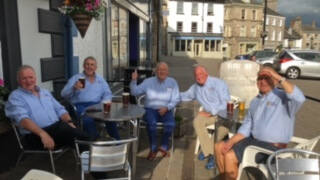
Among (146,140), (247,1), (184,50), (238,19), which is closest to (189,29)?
(184,50)

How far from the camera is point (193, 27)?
1854 inches

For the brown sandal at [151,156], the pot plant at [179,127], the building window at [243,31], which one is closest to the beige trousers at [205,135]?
the brown sandal at [151,156]

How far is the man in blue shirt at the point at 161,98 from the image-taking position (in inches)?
174

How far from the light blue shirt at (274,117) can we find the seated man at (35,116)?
1.76 metres

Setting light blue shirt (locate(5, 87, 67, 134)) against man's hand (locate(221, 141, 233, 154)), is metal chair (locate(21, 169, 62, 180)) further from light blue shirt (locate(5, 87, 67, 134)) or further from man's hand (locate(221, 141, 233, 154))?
man's hand (locate(221, 141, 233, 154))

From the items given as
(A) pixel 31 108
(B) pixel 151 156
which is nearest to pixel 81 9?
(A) pixel 31 108

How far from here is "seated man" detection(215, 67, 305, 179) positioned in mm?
2938

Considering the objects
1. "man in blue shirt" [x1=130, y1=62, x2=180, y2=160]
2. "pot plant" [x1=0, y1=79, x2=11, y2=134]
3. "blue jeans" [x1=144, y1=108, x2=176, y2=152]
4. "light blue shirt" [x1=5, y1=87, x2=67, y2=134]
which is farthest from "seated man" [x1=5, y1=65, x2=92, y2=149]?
"man in blue shirt" [x1=130, y1=62, x2=180, y2=160]

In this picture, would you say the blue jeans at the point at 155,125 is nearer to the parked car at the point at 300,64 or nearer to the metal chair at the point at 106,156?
the metal chair at the point at 106,156

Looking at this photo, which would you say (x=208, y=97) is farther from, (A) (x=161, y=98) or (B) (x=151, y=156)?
(B) (x=151, y=156)

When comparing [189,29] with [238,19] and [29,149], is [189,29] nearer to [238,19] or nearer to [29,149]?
[238,19]

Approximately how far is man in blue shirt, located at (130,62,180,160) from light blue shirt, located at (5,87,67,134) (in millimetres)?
1318

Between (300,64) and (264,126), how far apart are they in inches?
573

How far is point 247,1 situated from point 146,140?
50.9m
